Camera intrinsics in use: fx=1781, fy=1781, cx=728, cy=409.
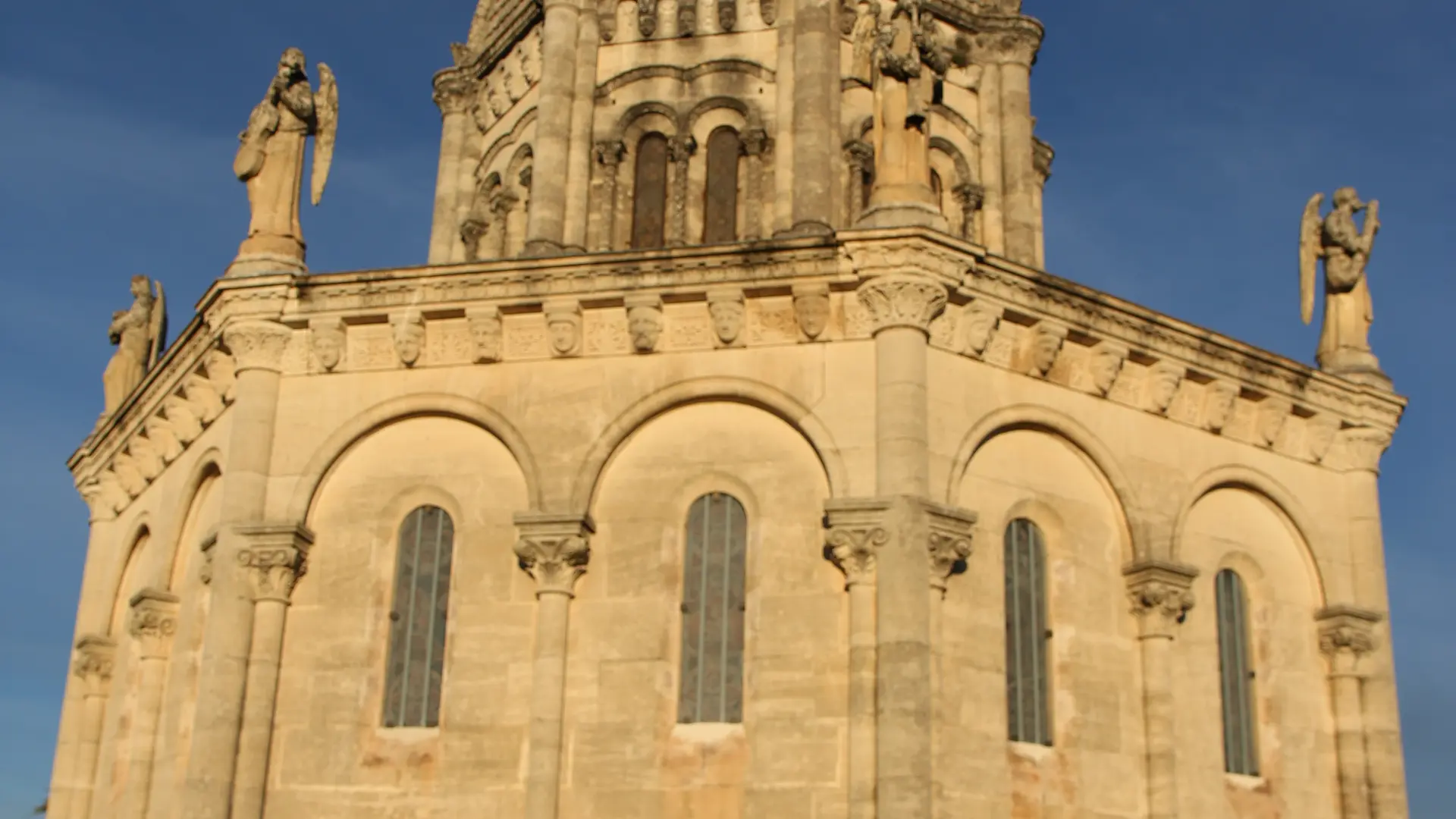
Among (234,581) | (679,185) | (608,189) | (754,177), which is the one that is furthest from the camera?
(608,189)

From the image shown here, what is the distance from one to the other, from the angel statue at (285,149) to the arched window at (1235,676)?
1151 cm

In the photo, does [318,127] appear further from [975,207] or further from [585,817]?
[975,207]

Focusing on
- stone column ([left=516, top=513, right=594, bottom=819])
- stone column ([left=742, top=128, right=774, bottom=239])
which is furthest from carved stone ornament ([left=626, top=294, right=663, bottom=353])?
stone column ([left=742, top=128, right=774, bottom=239])

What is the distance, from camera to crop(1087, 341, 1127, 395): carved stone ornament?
20.0 meters

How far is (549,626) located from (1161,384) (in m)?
7.54

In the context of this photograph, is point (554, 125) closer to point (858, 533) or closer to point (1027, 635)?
point (858, 533)

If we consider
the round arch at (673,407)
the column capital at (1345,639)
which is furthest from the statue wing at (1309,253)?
the round arch at (673,407)

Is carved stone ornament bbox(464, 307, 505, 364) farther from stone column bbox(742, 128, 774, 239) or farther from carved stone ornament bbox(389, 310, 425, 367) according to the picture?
stone column bbox(742, 128, 774, 239)

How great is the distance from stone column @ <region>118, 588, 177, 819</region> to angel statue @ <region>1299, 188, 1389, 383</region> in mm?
14912

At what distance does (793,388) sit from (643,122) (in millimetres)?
14356

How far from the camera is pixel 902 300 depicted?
60.4 feet

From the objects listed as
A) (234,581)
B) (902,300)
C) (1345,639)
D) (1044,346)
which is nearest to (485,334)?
(234,581)

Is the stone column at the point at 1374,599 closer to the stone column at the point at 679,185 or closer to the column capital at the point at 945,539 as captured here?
the column capital at the point at 945,539

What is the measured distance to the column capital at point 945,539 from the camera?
58.7ft
